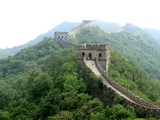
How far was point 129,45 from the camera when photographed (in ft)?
409

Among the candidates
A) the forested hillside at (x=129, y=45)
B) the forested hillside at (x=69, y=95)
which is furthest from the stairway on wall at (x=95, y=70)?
the forested hillside at (x=129, y=45)

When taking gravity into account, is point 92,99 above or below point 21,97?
above

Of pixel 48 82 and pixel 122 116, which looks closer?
pixel 122 116

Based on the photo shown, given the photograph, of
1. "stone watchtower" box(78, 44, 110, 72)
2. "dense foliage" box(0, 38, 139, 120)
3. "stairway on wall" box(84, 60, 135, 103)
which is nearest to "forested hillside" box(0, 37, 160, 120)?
"dense foliage" box(0, 38, 139, 120)

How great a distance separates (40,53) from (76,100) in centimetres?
5112

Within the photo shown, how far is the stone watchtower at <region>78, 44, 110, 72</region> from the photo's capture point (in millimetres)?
53434

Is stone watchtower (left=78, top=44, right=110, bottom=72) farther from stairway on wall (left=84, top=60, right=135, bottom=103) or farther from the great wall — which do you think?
stairway on wall (left=84, top=60, right=135, bottom=103)

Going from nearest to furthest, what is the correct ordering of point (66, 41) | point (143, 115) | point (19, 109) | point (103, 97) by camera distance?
point (143, 115) → point (103, 97) → point (19, 109) → point (66, 41)

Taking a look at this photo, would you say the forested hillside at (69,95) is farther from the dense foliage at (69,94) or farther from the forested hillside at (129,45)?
the forested hillside at (129,45)

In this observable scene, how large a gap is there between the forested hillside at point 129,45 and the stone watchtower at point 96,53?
1552 inches

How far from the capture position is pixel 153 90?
2215 inches

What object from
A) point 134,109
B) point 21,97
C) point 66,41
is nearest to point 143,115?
point 134,109

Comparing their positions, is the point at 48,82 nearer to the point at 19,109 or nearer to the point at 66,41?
the point at 19,109

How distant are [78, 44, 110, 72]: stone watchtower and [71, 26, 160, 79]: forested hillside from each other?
1552 inches
